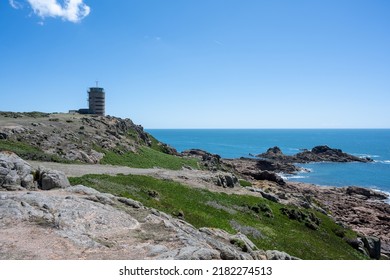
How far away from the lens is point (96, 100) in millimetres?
113562

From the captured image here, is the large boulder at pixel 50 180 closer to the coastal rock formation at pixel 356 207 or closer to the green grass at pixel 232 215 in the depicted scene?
the green grass at pixel 232 215

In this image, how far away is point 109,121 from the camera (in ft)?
302

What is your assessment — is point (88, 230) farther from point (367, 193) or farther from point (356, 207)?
point (367, 193)

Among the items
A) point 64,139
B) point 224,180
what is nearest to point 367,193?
point 224,180

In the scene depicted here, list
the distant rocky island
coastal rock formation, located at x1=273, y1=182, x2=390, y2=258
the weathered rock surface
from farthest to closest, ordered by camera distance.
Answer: coastal rock formation, located at x1=273, y1=182, x2=390, y2=258
the distant rocky island
the weathered rock surface

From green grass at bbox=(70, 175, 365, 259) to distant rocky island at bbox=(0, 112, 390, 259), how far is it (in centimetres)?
17

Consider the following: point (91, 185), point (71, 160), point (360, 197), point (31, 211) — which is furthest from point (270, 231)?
point (360, 197)

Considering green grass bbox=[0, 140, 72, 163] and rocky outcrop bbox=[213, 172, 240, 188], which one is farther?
rocky outcrop bbox=[213, 172, 240, 188]

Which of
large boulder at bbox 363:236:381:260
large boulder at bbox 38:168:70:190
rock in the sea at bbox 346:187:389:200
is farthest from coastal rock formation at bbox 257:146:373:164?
large boulder at bbox 38:168:70:190

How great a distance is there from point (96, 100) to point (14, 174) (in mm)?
93947

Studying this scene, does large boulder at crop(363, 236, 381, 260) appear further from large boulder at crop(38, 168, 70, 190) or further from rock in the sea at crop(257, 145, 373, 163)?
rock in the sea at crop(257, 145, 373, 163)

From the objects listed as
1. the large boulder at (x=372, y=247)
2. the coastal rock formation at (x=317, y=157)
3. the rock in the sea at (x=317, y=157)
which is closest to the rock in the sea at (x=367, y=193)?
the large boulder at (x=372, y=247)

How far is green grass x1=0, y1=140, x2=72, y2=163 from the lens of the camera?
1658 inches

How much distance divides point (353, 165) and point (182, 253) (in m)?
154
